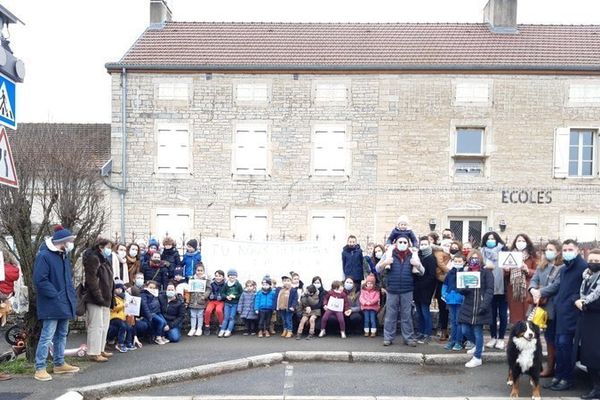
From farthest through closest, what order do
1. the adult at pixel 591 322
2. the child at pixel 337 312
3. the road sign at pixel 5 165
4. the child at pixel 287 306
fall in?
1. the child at pixel 287 306
2. the child at pixel 337 312
3. the adult at pixel 591 322
4. the road sign at pixel 5 165

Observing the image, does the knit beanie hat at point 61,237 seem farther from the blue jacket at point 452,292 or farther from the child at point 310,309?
the blue jacket at point 452,292

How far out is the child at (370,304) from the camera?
433 inches

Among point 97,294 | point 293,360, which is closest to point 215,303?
point 293,360

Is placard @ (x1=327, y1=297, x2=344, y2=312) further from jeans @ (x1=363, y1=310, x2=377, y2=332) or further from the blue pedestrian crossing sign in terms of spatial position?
the blue pedestrian crossing sign

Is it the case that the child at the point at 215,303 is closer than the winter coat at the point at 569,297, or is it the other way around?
the winter coat at the point at 569,297

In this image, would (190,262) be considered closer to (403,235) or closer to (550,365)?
(403,235)

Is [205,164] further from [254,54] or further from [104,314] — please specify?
[104,314]

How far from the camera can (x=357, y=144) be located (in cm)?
2070

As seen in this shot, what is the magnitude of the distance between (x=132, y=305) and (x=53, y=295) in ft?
7.88

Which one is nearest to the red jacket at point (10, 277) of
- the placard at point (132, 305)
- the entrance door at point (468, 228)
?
the placard at point (132, 305)

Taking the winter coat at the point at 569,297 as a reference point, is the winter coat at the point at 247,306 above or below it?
below

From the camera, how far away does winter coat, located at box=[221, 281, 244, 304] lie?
11.4 m

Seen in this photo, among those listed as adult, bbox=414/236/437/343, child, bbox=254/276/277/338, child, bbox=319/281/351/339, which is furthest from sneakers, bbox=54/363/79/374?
adult, bbox=414/236/437/343

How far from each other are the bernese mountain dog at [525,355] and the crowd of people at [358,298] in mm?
560
